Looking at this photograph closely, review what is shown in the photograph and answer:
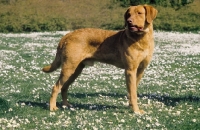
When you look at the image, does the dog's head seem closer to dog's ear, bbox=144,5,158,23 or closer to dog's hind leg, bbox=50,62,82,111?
dog's ear, bbox=144,5,158,23

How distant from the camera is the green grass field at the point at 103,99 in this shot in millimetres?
8734

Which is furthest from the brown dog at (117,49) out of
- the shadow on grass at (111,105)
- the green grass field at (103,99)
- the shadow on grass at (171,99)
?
the shadow on grass at (171,99)

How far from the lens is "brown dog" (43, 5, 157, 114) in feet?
32.0

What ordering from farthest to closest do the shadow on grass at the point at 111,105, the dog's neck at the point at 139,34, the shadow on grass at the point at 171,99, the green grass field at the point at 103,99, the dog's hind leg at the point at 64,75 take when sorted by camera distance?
1. the shadow on grass at the point at 171,99
2. the shadow on grass at the point at 111,105
3. the dog's hind leg at the point at 64,75
4. the dog's neck at the point at 139,34
5. the green grass field at the point at 103,99

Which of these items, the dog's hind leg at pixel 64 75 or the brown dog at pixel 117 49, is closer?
the brown dog at pixel 117 49

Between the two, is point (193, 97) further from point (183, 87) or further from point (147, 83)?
point (147, 83)

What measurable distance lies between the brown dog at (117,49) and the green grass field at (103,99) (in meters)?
0.67

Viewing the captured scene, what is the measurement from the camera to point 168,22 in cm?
4716

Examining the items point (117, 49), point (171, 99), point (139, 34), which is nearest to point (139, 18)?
point (139, 34)

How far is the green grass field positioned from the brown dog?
2.20ft

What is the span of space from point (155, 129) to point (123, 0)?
4987 cm

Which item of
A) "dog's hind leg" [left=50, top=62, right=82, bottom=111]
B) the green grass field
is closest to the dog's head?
"dog's hind leg" [left=50, top=62, right=82, bottom=111]

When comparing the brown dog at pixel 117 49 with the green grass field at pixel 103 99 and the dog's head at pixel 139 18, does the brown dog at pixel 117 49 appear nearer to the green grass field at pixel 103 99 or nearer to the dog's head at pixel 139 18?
the dog's head at pixel 139 18

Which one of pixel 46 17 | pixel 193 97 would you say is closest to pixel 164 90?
pixel 193 97
